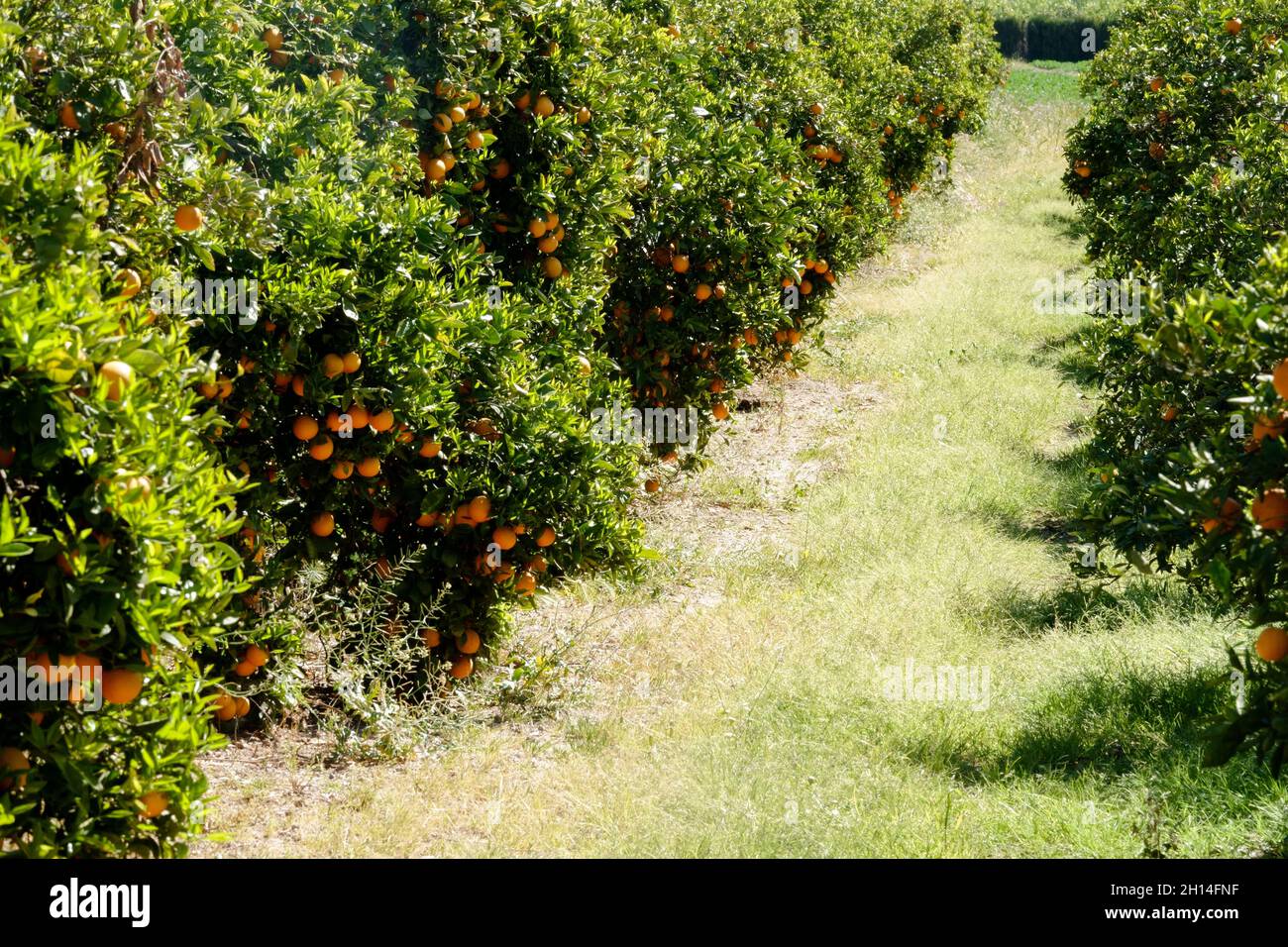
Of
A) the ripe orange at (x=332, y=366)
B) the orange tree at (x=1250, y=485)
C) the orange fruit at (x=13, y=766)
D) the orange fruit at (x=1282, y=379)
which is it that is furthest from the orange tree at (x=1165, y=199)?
the orange fruit at (x=13, y=766)

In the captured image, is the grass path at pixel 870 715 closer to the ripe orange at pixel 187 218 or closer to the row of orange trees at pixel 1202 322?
the row of orange trees at pixel 1202 322

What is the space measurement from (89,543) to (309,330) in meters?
1.80

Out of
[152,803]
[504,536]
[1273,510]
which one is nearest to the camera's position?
[152,803]

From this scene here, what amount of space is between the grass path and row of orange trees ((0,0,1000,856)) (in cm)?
69

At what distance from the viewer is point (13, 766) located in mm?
2521

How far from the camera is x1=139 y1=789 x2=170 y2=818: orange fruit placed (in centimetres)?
262

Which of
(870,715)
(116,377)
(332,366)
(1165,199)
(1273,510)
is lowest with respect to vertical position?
(870,715)

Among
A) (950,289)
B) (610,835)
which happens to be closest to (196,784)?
(610,835)

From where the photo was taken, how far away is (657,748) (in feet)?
16.2

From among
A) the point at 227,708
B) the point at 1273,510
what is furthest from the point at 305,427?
the point at 1273,510

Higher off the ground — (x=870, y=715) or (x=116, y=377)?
(x=116, y=377)

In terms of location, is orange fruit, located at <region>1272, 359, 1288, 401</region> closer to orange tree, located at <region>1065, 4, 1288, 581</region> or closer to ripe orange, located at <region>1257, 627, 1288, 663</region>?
orange tree, located at <region>1065, 4, 1288, 581</region>

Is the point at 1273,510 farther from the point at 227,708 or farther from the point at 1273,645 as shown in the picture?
the point at 227,708
